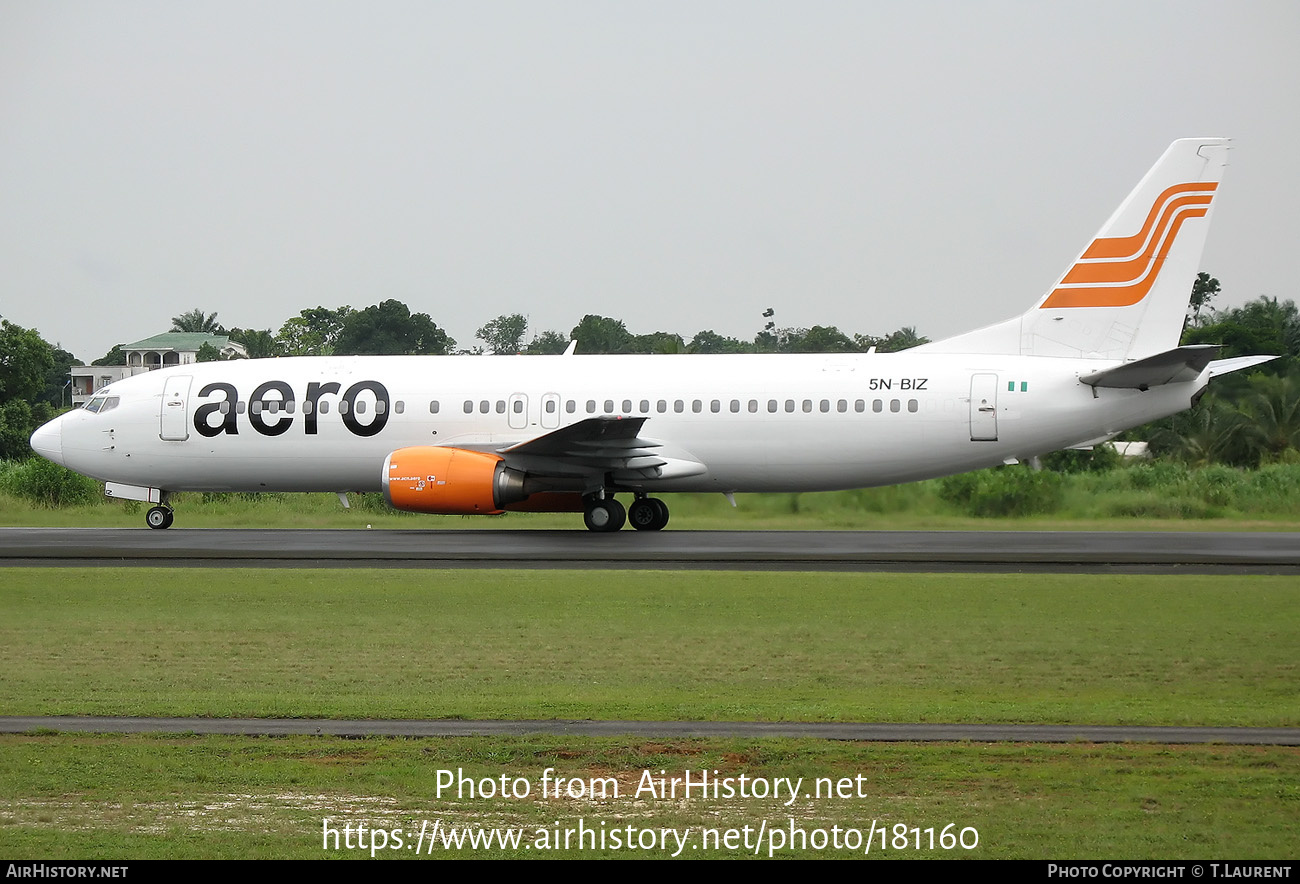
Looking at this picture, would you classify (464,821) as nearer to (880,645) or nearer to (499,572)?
(880,645)

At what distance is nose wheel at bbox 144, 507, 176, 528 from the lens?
2752 cm

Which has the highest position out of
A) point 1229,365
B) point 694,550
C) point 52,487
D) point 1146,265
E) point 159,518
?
point 1146,265

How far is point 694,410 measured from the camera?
84.8 feet

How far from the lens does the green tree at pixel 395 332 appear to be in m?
64.1

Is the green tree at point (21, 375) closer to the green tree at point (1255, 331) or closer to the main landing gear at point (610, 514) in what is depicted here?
the main landing gear at point (610, 514)

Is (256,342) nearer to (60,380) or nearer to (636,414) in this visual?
(60,380)

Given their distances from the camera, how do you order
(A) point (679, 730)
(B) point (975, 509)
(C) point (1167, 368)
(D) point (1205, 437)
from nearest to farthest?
(A) point (679, 730)
(C) point (1167, 368)
(B) point (975, 509)
(D) point (1205, 437)

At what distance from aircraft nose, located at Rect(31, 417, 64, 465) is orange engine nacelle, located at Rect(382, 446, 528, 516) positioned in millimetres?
9094

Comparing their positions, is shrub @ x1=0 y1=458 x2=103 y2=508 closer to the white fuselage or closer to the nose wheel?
the white fuselage

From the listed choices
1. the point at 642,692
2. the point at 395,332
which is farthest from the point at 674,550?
the point at 395,332

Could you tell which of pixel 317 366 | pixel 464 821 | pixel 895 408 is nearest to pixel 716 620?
pixel 464 821

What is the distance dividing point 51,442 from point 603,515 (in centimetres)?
1263

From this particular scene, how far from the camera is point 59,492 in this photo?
35.1 meters

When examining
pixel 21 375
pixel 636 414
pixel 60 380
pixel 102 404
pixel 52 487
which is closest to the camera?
pixel 636 414
